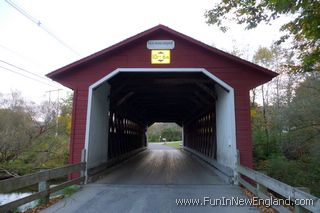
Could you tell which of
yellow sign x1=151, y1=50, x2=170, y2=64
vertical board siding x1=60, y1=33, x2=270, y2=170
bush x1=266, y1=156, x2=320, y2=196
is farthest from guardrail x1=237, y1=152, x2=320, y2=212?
bush x1=266, y1=156, x2=320, y2=196

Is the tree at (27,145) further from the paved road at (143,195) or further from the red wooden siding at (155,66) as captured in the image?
the paved road at (143,195)

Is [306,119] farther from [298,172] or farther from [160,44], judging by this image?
[160,44]

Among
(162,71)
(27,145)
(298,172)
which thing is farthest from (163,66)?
(27,145)

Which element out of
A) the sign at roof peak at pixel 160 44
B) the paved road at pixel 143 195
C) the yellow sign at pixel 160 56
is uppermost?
the sign at roof peak at pixel 160 44

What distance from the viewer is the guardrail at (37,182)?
3.58 m

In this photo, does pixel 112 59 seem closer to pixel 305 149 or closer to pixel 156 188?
pixel 156 188

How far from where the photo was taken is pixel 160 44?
7059 mm

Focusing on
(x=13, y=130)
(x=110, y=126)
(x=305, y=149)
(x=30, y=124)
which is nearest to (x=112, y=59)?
(x=110, y=126)

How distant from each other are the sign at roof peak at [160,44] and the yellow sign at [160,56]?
0.33ft

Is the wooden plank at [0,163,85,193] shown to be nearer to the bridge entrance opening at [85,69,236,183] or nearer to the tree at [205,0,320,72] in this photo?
the bridge entrance opening at [85,69,236,183]

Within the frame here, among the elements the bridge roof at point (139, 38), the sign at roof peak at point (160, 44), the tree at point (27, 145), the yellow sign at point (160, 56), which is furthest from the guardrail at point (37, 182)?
the tree at point (27, 145)

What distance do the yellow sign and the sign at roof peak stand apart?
0.10 meters

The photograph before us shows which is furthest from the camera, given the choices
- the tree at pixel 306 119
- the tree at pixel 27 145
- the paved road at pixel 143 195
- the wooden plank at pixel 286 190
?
the tree at pixel 27 145

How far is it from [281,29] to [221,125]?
10.4 feet
